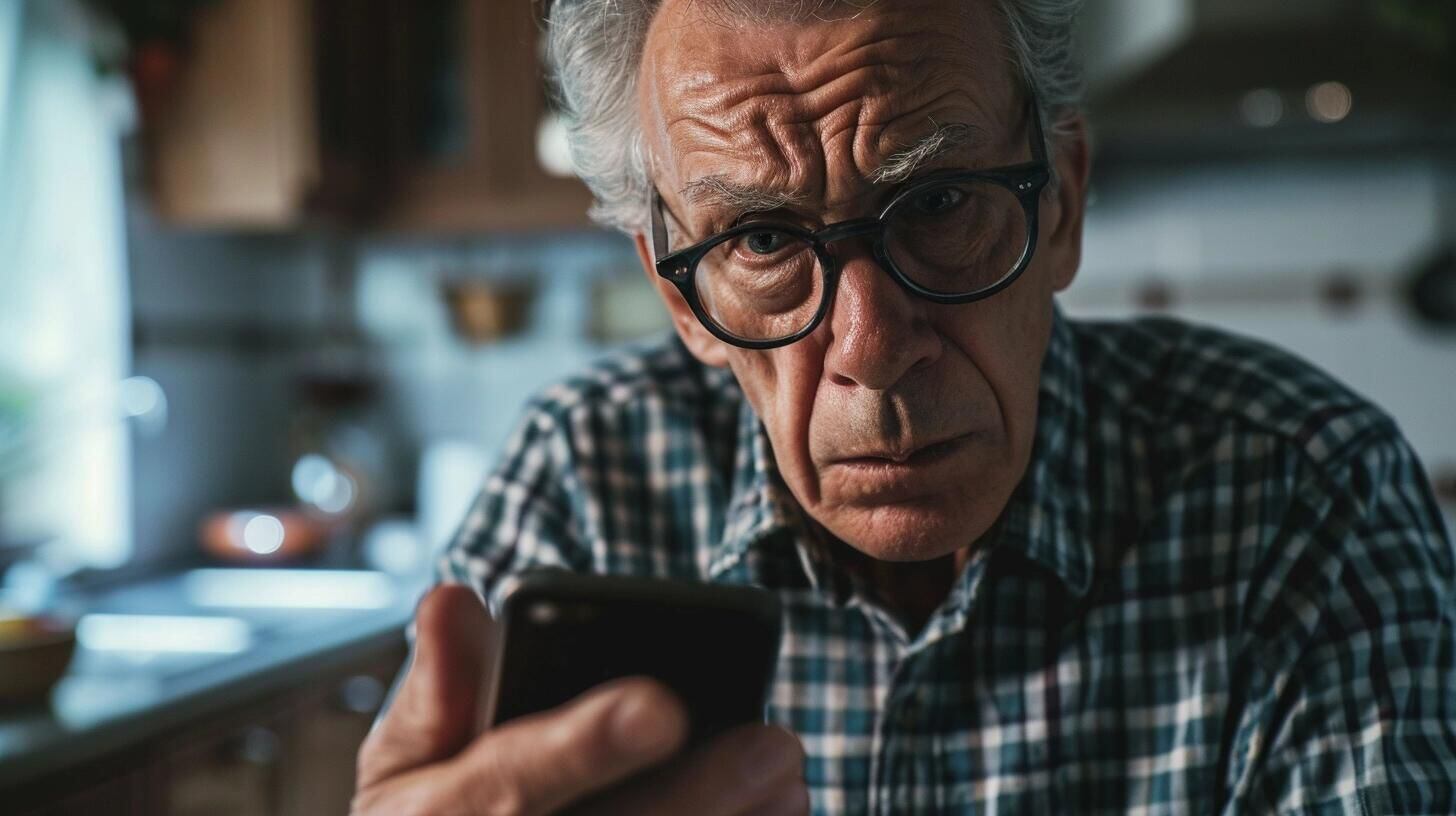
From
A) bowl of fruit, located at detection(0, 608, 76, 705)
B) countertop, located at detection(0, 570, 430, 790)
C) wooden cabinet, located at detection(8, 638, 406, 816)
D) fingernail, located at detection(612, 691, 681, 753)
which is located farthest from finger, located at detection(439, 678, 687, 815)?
bowl of fruit, located at detection(0, 608, 76, 705)

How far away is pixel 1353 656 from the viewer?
773mm

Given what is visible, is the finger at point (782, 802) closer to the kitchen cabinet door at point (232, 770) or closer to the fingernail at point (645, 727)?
the fingernail at point (645, 727)

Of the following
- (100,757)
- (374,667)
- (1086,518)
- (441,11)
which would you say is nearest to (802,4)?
(1086,518)

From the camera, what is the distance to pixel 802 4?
2.28 ft

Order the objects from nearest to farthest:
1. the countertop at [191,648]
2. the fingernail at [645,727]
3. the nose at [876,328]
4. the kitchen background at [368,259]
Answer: the fingernail at [645,727], the nose at [876,328], the countertop at [191,648], the kitchen background at [368,259]

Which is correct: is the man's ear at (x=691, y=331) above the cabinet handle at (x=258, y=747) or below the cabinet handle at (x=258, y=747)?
above

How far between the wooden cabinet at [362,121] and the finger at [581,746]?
2387 mm

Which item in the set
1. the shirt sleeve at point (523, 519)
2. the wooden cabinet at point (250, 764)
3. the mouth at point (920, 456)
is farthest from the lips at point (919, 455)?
the wooden cabinet at point (250, 764)

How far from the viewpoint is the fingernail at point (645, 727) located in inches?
17.0

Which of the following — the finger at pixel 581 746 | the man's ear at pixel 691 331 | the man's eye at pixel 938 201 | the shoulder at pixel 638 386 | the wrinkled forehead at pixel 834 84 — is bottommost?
Answer: the finger at pixel 581 746

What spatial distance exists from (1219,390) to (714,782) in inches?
23.7

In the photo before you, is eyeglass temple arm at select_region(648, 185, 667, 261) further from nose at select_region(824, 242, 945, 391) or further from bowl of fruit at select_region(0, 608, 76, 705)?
bowl of fruit at select_region(0, 608, 76, 705)

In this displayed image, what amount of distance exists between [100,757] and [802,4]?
4.74ft

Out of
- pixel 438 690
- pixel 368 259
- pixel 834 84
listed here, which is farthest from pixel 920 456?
pixel 368 259
